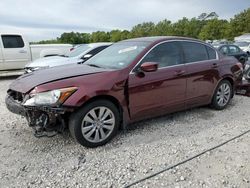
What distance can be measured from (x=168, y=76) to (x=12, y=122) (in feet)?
9.15

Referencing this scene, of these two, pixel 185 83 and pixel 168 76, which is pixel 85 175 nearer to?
pixel 168 76

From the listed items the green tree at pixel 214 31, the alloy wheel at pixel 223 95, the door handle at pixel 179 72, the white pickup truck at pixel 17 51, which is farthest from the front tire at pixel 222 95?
the green tree at pixel 214 31

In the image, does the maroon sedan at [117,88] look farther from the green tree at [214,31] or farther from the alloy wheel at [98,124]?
A: the green tree at [214,31]

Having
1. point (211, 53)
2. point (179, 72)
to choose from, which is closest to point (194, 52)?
point (211, 53)

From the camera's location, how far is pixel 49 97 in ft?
10.4

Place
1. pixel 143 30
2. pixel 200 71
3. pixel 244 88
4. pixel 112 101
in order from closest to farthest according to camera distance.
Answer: pixel 112 101 → pixel 200 71 → pixel 244 88 → pixel 143 30

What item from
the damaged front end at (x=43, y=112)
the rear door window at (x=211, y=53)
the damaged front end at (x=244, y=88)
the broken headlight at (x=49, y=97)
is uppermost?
the rear door window at (x=211, y=53)

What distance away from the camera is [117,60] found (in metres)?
4.06

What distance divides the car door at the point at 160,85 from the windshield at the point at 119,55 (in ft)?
0.64

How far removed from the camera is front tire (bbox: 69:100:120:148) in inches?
129

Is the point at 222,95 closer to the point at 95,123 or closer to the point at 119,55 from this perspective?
the point at 119,55

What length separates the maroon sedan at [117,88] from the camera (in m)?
3.21

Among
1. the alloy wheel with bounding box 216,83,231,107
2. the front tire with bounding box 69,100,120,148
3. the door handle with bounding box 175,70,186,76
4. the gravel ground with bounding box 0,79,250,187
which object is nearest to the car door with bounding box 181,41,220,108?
the door handle with bounding box 175,70,186,76

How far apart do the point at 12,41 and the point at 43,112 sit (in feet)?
27.3
